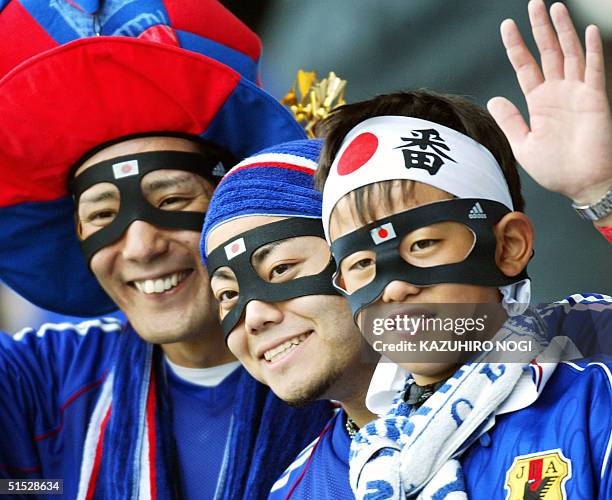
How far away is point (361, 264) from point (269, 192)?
41 centimetres

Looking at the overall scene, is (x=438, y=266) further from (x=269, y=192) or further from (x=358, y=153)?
(x=269, y=192)

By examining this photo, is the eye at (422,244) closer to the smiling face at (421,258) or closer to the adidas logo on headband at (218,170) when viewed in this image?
the smiling face at (421,258)

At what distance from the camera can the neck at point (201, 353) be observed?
2.53 m

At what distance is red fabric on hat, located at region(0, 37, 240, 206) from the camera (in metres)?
2.34

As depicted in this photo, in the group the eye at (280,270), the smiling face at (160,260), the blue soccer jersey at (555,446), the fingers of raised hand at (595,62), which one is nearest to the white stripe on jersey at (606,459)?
the blue soccer jersey at (555,446)

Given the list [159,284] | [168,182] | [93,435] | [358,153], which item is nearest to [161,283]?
[159,284]

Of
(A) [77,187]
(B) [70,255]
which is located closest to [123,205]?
(A) [77,187]

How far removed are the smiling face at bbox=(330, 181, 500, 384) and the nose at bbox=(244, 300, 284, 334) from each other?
30 cm

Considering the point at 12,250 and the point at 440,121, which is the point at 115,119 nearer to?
the point at 12,250

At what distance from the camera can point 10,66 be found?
8.18ft

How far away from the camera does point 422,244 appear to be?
1.60 metres

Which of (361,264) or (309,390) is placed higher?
(361,264)

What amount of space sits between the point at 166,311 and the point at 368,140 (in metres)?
0.90

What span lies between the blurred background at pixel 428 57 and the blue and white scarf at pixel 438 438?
2.05 ft
